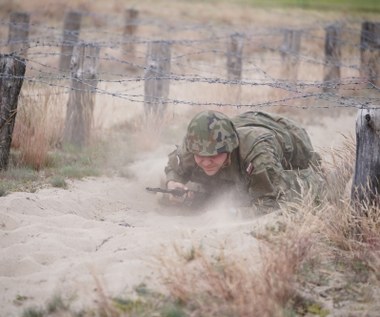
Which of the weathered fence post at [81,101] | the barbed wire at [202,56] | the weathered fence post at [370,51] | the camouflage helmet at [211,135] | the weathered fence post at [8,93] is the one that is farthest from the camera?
the weathered fence post at [370,51]

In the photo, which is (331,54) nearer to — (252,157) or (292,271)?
(252,157)

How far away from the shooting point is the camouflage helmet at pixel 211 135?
4449 mm

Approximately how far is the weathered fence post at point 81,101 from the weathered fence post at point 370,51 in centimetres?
477

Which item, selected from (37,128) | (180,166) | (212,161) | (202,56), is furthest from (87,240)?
(202,56)

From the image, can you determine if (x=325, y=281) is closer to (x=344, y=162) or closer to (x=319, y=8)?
(x=344, y=162)

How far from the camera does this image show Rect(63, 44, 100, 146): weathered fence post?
6.48 metres

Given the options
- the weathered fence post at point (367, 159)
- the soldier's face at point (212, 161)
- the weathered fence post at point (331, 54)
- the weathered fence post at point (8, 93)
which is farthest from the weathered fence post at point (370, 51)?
the weathered fence post at point (8, 93)

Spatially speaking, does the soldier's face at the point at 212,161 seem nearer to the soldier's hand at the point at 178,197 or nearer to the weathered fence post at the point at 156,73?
the soldier's hand at the point at 178,197

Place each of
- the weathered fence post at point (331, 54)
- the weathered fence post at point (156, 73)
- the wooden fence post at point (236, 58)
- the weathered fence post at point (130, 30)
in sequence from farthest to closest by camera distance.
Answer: the weathered fence post at point (130, 30) → the weathered fence post at point (331, 54) → the wooden fence post at point (236, 58) → the weathered fence post at point (156, 73)

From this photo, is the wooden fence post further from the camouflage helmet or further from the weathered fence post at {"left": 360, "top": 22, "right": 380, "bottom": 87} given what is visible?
the camouflage helmet

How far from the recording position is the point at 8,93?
17.1 feet

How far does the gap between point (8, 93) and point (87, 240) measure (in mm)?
1966

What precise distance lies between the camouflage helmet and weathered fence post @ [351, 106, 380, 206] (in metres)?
1.08

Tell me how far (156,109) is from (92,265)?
4.13m
